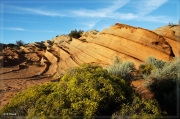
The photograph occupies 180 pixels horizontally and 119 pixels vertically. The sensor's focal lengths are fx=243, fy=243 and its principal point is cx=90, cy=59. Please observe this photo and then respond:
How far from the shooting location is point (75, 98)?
4.89 meters

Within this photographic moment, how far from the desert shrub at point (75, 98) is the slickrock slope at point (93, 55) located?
9.39ft

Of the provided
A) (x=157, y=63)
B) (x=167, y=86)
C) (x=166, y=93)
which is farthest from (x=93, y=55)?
(x=166, y=93)

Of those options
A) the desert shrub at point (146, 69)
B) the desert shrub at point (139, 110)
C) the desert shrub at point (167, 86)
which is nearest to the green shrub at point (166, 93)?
the desert shrub at point (167, 86)

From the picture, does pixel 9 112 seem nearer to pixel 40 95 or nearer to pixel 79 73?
pixel 40 95

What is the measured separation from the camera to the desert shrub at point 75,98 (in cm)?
471

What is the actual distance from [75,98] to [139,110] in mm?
1316

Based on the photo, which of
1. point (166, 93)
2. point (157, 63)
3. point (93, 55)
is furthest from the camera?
point (93, 55)

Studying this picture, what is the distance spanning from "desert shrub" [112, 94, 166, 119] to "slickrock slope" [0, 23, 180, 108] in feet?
14.3

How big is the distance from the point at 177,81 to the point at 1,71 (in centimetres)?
936

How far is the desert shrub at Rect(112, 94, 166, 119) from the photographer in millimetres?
4739

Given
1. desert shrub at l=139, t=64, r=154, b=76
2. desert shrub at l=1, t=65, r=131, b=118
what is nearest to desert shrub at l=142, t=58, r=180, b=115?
desert shrub at l=139, t=64, r=154, b=76

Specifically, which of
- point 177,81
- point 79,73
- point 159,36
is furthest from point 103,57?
point 79,73

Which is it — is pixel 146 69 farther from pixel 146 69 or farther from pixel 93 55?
pixel 93 55

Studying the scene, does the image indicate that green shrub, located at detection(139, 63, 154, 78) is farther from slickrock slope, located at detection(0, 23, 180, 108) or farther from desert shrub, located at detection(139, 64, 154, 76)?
slickrock slope, located at detection(0, 23, 180, 108)
